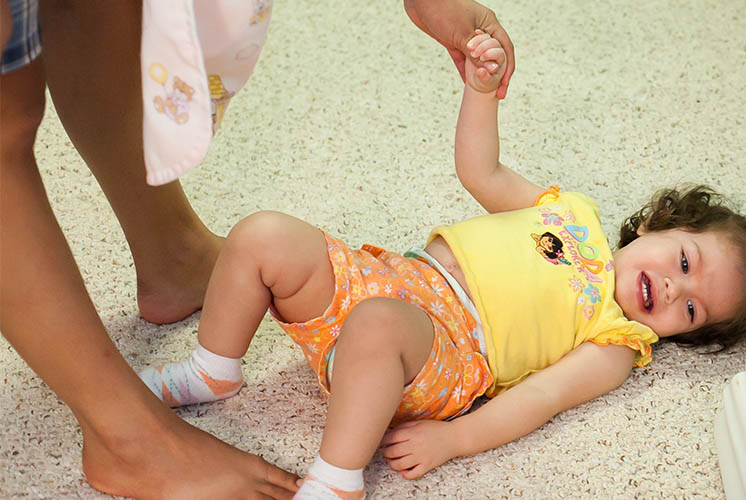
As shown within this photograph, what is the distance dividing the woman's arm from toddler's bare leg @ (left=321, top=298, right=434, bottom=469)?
0.07 meters

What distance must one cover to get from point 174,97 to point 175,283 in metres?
0.46

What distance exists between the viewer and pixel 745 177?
1384 mm

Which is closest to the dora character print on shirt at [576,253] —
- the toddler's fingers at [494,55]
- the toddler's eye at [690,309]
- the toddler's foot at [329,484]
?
the toddler's eye at [690,309]

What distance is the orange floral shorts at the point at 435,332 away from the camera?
0.94 m

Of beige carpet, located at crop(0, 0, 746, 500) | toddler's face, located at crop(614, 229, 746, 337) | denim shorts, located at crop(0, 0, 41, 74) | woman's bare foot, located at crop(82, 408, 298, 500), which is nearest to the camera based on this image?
denim shorts, located at crop(0, 0, 41, 74)

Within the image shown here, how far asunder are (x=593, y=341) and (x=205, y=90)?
59 cm

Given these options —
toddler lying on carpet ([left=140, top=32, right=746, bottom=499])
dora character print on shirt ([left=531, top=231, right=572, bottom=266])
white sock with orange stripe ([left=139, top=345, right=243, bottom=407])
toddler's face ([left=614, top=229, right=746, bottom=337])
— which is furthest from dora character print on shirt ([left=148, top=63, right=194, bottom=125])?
toddler's face ([left=614, top=229, right=746, bottom=337])

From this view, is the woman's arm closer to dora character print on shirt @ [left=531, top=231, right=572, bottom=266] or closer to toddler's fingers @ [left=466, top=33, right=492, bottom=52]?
dora character print on shirt @ [left=531, top=231, right=572, bottom=266]

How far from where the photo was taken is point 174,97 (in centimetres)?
70

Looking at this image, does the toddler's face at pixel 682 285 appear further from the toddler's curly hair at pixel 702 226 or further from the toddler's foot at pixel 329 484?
the toddler's foot at pixel 329 484

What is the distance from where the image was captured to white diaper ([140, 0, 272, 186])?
674 mm

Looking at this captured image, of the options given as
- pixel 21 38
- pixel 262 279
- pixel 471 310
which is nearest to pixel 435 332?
pixel 471 310

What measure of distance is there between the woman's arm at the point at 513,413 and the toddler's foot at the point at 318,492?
3.7 inches

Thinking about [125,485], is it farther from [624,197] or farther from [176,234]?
[624,197]
